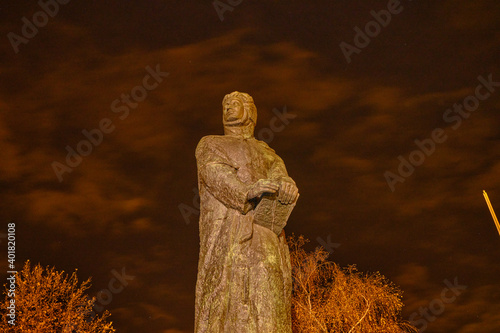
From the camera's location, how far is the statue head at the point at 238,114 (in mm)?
9633

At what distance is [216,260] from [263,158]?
173 cm

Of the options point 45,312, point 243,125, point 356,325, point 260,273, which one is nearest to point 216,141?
point 243,125

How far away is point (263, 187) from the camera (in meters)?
8.50

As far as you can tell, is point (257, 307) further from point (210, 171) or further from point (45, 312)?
point (45, 312)

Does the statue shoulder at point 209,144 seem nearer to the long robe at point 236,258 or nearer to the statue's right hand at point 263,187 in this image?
the long robe at point 236,258

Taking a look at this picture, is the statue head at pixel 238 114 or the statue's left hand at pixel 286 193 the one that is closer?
the statue's left hand at pixel 286 193

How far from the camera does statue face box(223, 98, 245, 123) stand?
962cm

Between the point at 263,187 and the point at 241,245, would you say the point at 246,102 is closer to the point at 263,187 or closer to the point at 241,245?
the point at 263,187

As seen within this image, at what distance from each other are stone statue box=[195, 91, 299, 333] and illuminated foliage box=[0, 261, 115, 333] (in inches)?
1003

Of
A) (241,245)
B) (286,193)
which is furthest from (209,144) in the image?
(241,245)

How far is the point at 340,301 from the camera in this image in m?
32.7

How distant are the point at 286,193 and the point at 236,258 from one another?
3.65ft

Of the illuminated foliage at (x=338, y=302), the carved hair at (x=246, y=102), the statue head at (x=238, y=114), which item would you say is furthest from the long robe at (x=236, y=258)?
the illuminated foliage at (x=338, y=302)

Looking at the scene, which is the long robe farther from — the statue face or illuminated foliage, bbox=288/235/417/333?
illuminated foliage, bbox=288/235/417/333
